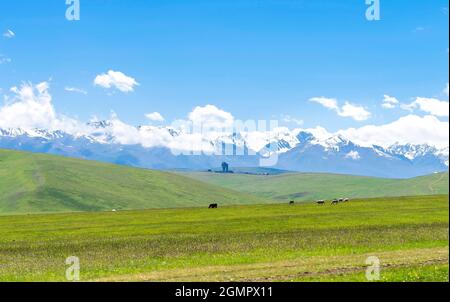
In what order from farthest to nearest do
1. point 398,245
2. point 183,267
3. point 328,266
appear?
1. point 398,245
2. point 183,267
3. point 328,266

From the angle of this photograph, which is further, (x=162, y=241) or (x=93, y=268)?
(x=162, y=241)
